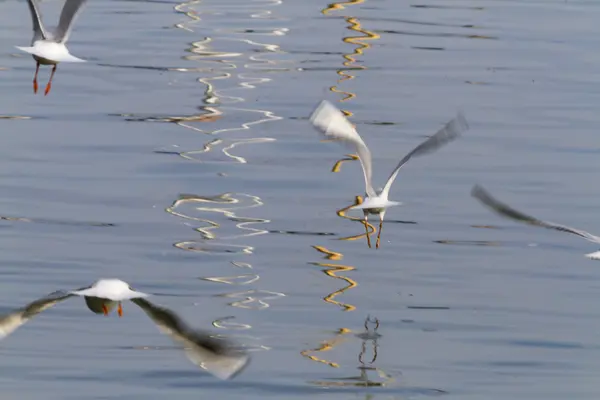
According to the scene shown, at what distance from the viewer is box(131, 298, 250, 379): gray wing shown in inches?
347

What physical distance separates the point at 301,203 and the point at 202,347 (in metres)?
7.41

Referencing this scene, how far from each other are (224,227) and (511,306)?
11.2ft

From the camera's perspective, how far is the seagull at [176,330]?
8859 mm

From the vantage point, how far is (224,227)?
52.6 feet

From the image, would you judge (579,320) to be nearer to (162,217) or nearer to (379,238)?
(379,238)

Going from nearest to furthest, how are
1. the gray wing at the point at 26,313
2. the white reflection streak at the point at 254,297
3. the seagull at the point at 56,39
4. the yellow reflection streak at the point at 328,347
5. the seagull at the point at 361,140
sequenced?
the gray wing at the point at 26,313
the yellow reflection streak at the point at 328,347
the seagull at the point at 361,140
the white reflection streak at the point at 254,297
the seagull at the point at 56,39

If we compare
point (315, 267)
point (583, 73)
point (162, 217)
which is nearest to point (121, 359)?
point (315, 267)

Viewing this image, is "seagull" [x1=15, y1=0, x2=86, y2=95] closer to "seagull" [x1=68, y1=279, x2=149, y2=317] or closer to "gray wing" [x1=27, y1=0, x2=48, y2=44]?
"gray wing" [x1=27, y1=0, x2=48, y2=44]

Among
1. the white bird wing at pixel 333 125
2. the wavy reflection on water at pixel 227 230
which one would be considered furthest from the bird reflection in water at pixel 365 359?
the white bird wing at pixel 333 125

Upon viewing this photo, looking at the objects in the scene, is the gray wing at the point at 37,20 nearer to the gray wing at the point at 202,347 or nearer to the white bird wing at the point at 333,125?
the white bird wing at the point at 333,125

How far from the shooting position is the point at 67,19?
46.2ft

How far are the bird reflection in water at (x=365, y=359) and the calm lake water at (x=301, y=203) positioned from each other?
0.02m

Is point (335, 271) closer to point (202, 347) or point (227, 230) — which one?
point (227, 230)

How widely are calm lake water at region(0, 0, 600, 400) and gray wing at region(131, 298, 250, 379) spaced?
1.92 metres
